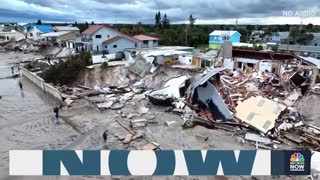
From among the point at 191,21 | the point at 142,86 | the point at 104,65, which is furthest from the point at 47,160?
the point at 191,21

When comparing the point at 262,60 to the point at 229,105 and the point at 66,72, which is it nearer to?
the point at 229,105

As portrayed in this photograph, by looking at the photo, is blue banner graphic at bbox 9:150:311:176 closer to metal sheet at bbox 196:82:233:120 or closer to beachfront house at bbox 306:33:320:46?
metal sheet at bbox 196:82:233:120

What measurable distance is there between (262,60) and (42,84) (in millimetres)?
21441

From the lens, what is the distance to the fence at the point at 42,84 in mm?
25406

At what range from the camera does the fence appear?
25406mm

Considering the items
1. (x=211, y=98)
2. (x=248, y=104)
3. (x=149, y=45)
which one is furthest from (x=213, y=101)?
(x=149, y=45)

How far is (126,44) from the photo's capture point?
38.8 meters

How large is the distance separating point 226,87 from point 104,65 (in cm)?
1408

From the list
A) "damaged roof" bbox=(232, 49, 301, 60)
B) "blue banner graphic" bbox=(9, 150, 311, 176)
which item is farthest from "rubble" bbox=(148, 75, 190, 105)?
"blue banner graphic" bbox=(9, 150, 311, 176)

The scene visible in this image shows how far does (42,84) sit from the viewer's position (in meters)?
29.0

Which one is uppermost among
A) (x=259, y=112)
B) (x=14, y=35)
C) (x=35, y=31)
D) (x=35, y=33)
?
(x=35, y=31)

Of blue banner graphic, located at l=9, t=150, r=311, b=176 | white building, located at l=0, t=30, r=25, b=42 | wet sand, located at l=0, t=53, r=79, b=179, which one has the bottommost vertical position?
wet sand, located at l=0, t=53, r=79, b=179

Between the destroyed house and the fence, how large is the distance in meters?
16.7

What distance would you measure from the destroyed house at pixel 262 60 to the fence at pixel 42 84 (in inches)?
656
